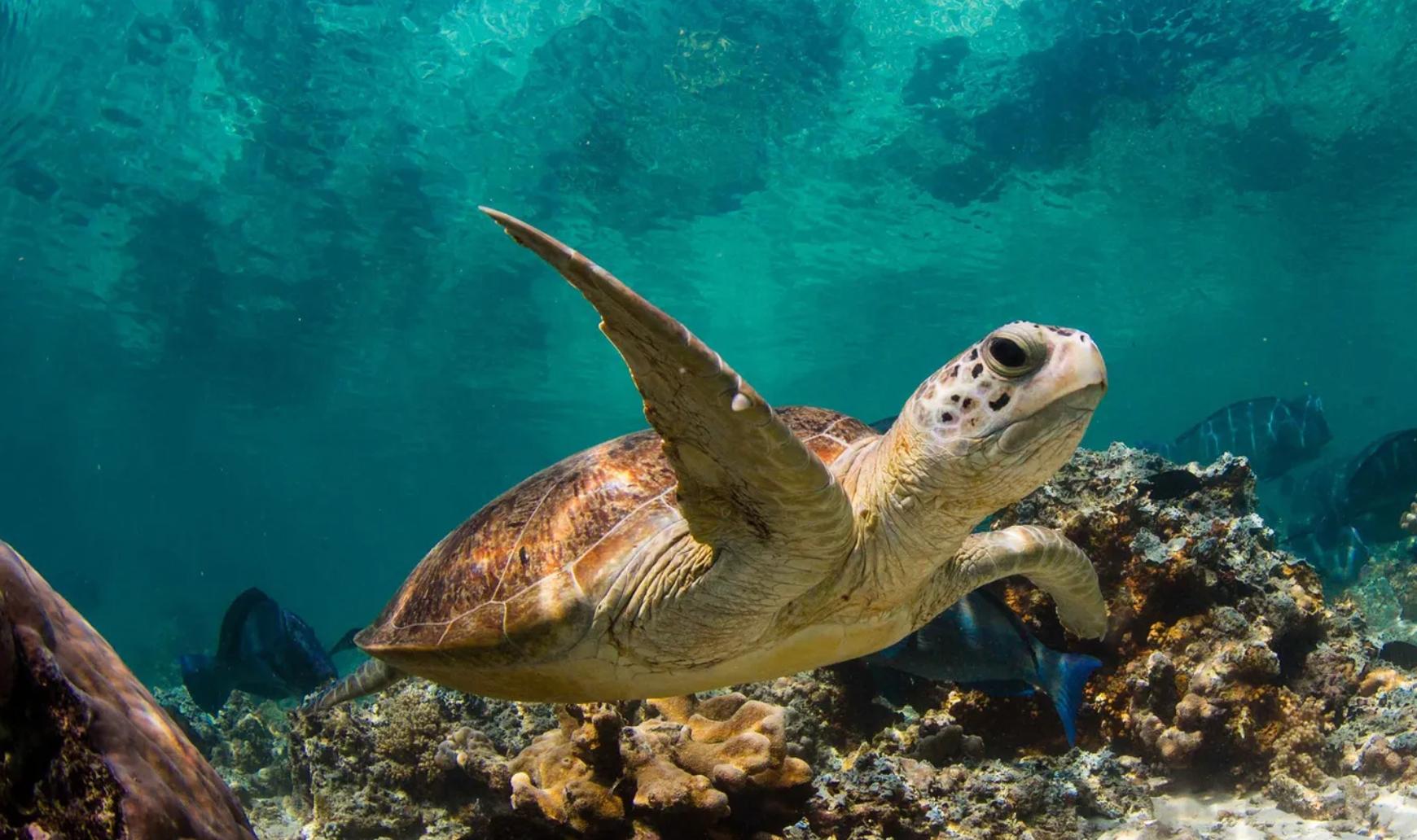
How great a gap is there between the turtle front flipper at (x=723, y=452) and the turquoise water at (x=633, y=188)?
450 inches

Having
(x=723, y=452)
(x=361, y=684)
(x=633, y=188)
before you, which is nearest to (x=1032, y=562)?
(x=723, y=452)

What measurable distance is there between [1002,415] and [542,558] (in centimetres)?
160

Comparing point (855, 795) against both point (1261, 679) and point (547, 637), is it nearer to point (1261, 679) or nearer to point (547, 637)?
point (547, 637)

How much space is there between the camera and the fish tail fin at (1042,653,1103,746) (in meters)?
3.04

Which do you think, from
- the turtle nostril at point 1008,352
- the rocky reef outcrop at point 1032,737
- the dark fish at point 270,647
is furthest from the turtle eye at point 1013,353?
the dark fish at point 270,647

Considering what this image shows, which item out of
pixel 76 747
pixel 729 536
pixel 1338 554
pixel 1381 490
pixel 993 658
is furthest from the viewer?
pixel 1338 554

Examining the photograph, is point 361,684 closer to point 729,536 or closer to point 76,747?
point 729,536

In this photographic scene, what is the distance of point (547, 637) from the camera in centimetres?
246

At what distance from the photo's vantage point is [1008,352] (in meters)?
1.78

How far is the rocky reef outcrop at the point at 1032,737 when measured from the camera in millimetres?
2557

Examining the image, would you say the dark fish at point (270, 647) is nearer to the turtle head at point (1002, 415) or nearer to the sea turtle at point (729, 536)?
the sea turtle at point (729, 536)

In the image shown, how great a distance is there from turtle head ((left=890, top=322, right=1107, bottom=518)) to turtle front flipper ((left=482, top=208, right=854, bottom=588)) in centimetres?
29

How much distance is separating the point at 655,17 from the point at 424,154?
19.1 feet

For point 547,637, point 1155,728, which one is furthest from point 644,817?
point 1155,728
